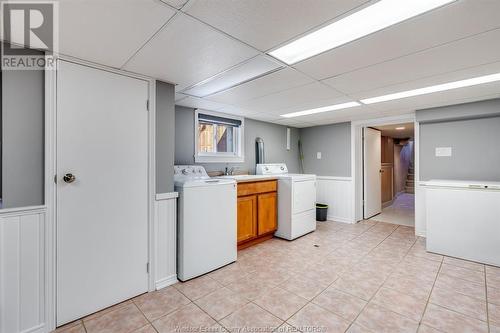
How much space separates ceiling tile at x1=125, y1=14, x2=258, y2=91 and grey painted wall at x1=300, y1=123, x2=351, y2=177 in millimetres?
3423

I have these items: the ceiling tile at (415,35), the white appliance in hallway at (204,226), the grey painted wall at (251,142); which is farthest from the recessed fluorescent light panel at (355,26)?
the grey painted wall at (251,142)

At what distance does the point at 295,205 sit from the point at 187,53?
8.82 feet

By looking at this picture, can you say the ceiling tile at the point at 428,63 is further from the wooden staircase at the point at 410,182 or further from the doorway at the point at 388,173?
the wooden staircase at the point at 410,182

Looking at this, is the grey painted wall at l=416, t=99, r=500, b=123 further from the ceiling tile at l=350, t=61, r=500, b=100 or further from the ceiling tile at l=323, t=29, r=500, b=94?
the ceiling tile at l=323, t=29, r=500, b=94

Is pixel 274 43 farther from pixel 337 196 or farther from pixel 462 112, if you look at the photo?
pixel 337 196

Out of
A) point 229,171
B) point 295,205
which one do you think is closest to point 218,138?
point 229,171

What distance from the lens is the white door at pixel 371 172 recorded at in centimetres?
483

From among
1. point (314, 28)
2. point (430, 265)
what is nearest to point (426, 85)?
point (314, 28)

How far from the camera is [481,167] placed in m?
3.18

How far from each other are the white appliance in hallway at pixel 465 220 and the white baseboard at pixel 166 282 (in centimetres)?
334

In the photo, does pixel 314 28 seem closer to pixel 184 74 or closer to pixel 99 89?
pixel 184 74

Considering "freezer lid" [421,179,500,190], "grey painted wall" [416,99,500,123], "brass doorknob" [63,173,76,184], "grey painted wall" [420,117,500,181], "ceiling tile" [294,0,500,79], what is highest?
"ceiling tile" [294,0,500,79]

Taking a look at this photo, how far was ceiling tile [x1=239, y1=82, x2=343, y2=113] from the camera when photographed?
257cm

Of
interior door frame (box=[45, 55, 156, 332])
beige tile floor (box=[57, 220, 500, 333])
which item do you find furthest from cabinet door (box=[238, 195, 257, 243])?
interior door frame (box=[45, 55, 156, 332])
